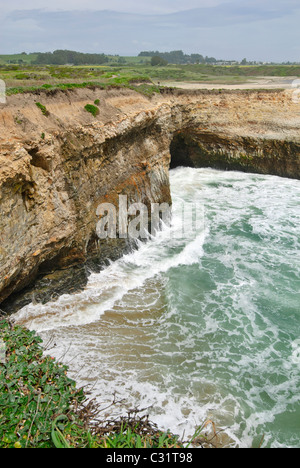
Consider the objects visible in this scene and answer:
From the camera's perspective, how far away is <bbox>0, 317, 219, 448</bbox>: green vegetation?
505cm

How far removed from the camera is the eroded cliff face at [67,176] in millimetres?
9211

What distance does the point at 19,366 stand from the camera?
6.30 metres

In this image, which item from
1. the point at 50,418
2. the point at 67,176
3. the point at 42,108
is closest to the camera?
the point at 50,418

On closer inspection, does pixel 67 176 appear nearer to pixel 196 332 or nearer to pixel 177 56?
pixel 196 332

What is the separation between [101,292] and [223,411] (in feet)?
19.1

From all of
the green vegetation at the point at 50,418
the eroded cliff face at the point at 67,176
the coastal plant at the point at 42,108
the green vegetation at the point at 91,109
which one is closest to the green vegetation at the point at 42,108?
the coastal plant at the point at 42,108

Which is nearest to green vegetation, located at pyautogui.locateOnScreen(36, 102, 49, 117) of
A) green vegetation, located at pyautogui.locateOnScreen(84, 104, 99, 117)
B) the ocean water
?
green vegetation, located at pyautogui.locateOnScreen(84, 104, 99, 117)

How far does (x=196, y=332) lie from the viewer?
10.4 metres

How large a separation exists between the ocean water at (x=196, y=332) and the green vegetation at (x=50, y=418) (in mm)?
659

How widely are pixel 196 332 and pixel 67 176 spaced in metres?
6.70

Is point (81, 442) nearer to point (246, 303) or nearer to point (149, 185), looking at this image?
point (246, 303)

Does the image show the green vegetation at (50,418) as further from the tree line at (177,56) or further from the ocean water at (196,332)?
the tree line at (177,56)

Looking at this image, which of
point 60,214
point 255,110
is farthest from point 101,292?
point 255,110

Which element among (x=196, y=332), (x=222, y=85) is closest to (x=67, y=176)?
(x=196, y=332)
